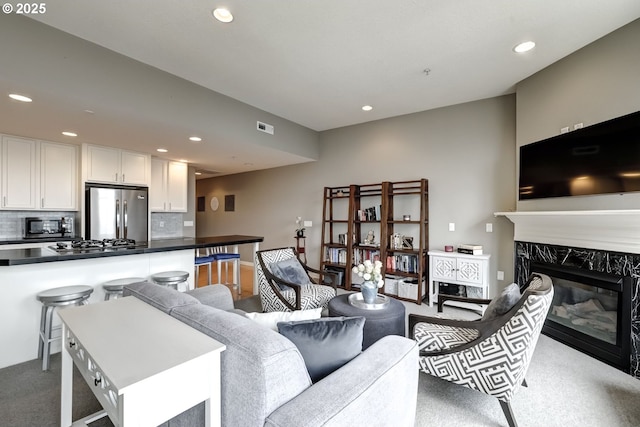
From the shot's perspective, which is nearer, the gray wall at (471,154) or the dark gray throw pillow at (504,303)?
the dark gray throw pillow at (504,303)

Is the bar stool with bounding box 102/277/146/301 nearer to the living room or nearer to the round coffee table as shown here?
the round coffee table

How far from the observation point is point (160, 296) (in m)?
1.55

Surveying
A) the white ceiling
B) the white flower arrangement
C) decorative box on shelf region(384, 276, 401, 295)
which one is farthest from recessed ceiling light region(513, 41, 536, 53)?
decorative box on shelf region(384, 276, 401, 295)

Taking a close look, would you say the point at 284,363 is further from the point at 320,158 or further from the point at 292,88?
the point at 320,158

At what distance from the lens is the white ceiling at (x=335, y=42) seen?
7.04ft

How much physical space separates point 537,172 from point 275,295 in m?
3.20

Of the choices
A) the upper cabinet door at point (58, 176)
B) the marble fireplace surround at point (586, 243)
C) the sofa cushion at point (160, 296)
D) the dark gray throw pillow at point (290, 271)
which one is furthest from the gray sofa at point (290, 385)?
the upper cabinet door at point (58, 176)

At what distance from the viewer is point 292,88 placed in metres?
3.51

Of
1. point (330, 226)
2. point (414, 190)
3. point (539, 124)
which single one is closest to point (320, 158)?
point (330, 226)

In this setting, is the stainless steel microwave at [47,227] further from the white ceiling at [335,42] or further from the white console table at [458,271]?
the white console table at [458,271]

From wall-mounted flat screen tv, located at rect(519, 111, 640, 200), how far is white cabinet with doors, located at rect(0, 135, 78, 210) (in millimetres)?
6239

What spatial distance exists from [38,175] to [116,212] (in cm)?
105

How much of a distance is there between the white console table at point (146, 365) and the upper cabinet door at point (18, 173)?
3.78 m

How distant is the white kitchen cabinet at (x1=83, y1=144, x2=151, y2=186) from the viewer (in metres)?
4.05
